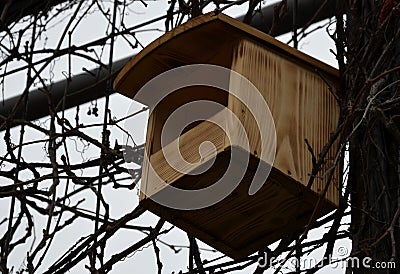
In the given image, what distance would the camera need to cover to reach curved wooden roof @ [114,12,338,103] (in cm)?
204

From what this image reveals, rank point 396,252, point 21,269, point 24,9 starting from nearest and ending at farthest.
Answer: point 396,252, point 21,269, point 24,9

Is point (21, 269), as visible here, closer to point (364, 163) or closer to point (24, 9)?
point (24, 9)

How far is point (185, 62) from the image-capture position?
7.11 ft

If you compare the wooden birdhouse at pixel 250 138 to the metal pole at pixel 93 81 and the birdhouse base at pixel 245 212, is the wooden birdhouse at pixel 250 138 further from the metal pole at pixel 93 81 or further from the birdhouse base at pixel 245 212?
the metal pole at pixel 93 81

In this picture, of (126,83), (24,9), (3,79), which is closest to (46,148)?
(3,79)

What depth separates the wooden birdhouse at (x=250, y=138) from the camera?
1.98 metres

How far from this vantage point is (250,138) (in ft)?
6.41

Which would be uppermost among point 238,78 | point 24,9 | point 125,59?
point 24,9

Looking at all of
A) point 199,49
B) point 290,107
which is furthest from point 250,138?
point 199,49

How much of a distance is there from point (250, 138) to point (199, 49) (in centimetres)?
25

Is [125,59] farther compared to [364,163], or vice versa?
[125,59]

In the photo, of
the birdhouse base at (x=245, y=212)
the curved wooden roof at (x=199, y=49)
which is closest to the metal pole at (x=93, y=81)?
the curved wooden roof at (x=199, y=49)

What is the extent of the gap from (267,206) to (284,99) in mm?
193

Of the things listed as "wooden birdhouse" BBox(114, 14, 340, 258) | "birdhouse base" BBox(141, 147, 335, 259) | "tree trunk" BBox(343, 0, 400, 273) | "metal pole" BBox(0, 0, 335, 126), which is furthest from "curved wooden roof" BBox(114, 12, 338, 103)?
"metal pole" BBox(0, 0, 335, 126)
